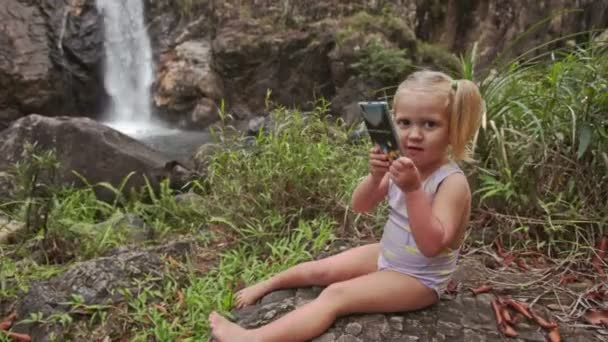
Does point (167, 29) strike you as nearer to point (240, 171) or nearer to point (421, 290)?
point (240, 171)

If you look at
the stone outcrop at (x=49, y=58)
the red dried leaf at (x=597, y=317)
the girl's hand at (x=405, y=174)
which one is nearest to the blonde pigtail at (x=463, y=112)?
the girl's hand at (x=405, y=174)

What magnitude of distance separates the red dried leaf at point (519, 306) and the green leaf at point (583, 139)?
0.96 metres

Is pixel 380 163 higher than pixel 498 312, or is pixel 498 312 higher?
pixel 380 163

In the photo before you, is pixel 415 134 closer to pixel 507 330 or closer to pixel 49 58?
pixel 507 330

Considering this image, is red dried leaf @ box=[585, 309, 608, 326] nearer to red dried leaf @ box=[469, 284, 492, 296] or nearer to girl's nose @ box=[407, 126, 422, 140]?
red dried leaf @ box=[469, 284, 492, 296]

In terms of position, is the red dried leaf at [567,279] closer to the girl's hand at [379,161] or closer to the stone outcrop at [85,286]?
the girl's hand at [379,161]

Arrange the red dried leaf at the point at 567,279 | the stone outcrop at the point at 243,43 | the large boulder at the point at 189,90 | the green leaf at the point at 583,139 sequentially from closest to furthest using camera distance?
the red dried leaf at the point at 567,279 → the green leaf at the point at 583,139 → the stone outcrop at the point at 243,43 → the large boulder at the point at 189,90

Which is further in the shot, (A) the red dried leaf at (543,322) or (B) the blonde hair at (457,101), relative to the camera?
(A) the red dried leaf at (543,322)

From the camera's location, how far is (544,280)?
7.77 feet

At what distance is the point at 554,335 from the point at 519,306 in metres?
0.17

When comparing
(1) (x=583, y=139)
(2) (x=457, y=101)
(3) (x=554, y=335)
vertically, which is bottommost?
(3) (x=554, y=335)

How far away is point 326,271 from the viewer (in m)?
2.11

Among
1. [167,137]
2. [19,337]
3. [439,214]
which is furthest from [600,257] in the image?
[167,137]

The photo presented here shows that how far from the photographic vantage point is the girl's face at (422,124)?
1680 mm
